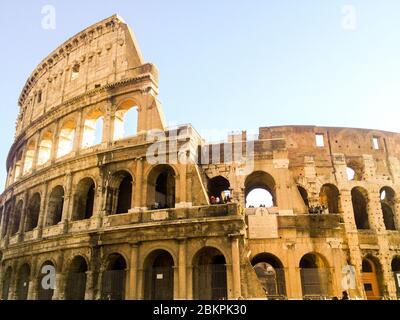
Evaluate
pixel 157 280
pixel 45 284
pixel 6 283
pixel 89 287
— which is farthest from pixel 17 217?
pixel 157 280

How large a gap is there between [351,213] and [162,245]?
984cm

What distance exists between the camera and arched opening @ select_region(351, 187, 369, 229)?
61.8 feet

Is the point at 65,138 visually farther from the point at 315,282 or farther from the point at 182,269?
the point at 315,282

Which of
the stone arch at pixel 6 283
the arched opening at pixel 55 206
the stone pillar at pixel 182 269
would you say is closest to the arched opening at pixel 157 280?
the stone pillar at pixel 182 269

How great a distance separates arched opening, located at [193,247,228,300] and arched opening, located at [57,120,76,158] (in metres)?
10.5

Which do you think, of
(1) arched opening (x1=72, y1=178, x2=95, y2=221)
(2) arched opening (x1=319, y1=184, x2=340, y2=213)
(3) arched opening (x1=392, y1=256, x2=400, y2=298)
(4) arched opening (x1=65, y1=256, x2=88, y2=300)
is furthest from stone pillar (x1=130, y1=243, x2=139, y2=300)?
(3) arched opening (x1=392, y1=256, x2=400, y2=298)

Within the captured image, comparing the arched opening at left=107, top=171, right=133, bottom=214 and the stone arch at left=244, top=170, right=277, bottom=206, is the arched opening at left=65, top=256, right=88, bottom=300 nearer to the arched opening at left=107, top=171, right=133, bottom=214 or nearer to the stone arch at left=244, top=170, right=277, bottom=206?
the arched opening at left=107, top=171, right=133, bottom=214

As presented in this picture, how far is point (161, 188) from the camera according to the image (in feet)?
57.7

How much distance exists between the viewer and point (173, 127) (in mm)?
16594

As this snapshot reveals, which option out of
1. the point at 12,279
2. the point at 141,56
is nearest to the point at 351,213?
the point at 141,56

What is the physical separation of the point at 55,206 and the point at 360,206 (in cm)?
1692

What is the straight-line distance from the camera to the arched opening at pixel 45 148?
21.6 meters

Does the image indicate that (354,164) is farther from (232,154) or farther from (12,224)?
(12,224)

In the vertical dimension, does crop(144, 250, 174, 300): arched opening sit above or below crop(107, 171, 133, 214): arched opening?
below
